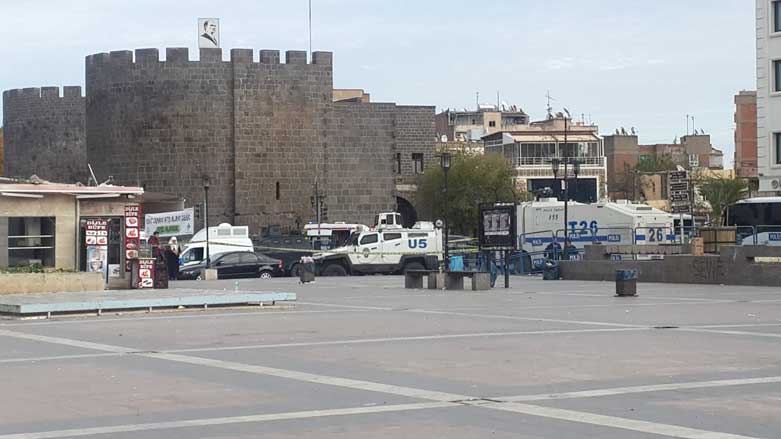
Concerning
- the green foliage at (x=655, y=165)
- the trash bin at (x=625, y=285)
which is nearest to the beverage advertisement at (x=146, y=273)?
the trash bin at (x=625, y=285)

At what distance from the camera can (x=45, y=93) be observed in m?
86.3

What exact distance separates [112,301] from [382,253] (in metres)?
26.4

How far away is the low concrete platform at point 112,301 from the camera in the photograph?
23188 millimetres

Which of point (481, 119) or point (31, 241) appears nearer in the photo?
point (31, 241)

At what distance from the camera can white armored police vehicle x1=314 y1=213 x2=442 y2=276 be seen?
160 ft

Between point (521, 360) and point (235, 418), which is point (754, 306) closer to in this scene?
point (521, 360)

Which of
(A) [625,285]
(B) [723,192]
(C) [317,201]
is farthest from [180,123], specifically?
(A) [625,285]

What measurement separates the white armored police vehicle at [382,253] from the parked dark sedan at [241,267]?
1782mm

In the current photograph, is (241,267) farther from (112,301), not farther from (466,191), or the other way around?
(466,191)

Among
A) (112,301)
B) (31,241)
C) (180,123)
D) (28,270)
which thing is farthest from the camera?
(180,123)

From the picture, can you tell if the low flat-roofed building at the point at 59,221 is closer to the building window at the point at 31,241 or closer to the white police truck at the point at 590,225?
the building window at the point at 31,241

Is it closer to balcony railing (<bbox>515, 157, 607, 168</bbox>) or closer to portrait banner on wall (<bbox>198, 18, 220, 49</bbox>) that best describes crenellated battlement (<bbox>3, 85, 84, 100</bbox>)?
portrait banner on wall (<bbox>198, 18, 220, 49</bbox>)

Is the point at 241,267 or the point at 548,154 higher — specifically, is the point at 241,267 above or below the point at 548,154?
below

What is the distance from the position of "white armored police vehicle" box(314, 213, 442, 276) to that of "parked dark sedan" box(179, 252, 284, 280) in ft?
5.85
